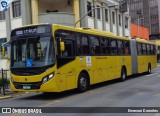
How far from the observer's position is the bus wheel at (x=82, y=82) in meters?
16.1

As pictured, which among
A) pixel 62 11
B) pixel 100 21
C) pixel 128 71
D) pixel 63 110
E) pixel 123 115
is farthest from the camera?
pixel 100 21

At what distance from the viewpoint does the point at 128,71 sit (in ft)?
78.4

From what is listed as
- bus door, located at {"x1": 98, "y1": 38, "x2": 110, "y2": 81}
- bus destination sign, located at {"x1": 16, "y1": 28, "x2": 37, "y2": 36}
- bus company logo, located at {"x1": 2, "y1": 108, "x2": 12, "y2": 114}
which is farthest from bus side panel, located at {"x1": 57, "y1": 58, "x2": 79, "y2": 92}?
bus door, located at {"x1": 98, "y1": 38, "x2": 110, "y2": 81}

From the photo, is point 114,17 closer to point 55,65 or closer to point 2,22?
point 2,22

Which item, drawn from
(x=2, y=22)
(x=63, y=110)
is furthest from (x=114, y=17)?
(x=63, y=110)

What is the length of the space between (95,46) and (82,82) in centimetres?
270

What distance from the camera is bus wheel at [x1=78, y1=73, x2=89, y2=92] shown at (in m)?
16.1

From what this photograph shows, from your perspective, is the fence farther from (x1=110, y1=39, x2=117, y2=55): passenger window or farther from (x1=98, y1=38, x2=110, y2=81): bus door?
(x1=110, y1=39, x2=117, y2=55): passenger window

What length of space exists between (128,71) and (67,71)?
9696 mm

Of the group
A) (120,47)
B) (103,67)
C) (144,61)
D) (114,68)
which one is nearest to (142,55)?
(144,61)

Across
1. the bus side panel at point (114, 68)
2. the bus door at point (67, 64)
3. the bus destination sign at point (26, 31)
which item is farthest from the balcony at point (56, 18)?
the bus destination sign at point (26, 31)

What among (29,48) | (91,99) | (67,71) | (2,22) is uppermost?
(2,22)

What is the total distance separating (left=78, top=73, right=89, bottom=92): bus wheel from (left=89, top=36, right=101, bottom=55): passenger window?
1614 mm

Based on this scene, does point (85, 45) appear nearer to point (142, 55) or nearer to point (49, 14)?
point (142, 55)
